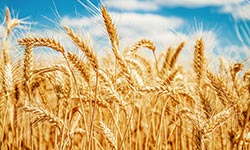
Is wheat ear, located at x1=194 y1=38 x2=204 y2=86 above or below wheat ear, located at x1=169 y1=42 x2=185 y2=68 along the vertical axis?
below

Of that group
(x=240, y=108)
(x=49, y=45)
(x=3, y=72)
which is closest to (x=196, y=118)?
(x=240, y=108)

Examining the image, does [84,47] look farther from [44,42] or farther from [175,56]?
[175,56]

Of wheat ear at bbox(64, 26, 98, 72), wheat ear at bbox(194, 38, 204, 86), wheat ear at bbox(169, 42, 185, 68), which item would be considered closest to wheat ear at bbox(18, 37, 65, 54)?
wheat ear at bbox(64, 26, 98, 72)

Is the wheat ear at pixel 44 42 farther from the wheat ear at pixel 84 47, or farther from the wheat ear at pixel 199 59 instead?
the wheat ear at pixel 199 59

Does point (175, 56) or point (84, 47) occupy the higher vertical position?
point (175, 56)

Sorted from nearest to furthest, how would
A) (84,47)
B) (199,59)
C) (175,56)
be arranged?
(84,47), (199,59), (175,56)

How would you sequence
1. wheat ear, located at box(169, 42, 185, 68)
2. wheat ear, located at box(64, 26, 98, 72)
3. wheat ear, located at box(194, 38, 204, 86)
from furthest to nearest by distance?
wheat ear, located at box(169, 42, 185, 68) < wheat ear, located at box(194, 38, 204, 86) < wheat ear, located at box(64, 26, 98, 72)

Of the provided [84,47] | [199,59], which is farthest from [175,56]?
[84,47]

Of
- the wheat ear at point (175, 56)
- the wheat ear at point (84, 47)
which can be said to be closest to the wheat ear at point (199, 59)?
the wheat ear at point (84, 47)

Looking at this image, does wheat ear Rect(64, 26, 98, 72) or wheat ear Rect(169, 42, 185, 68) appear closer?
wheat ear Rect(64, 26, 98, 72)

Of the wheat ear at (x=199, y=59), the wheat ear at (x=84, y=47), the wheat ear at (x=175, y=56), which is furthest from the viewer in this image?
the wheat ear at (x=175, y=56)

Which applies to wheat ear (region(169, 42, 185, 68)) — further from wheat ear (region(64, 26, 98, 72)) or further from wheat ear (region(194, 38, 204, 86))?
wheat ear (region(64, 26, 98, 72))

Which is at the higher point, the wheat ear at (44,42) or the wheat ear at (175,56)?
the wheat ear at (175,56)

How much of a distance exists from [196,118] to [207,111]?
27 cm
